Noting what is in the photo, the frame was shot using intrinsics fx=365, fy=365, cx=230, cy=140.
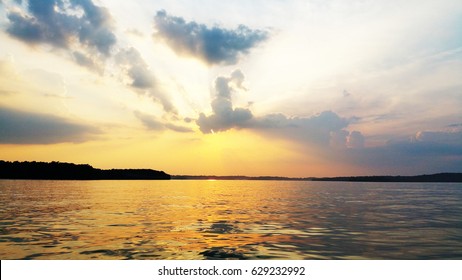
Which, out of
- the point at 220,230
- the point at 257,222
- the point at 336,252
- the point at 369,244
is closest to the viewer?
the point at 336,252

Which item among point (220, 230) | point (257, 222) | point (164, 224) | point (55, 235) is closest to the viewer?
point (55, 235)

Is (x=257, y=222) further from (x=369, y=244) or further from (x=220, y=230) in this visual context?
(x=369, y=244)
